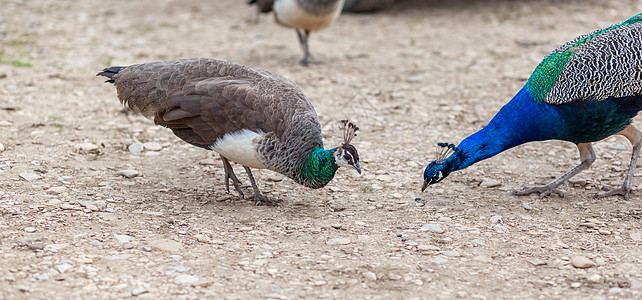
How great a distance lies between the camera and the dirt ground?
3709mm

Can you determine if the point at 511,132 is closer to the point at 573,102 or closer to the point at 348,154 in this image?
the point at 573,102

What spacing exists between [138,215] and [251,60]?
428 cm

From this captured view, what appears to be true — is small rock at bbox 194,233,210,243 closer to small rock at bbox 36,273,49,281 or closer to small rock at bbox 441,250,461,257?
small rock at bbox 36,273,49,281

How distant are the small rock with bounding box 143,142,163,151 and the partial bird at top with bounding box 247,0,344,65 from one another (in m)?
2.99

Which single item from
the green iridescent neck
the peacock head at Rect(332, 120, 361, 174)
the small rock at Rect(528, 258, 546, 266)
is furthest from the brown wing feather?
the small rock at Rect(528, 258, 546, 266)

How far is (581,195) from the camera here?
5.16m

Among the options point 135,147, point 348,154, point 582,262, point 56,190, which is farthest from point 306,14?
point 582,262

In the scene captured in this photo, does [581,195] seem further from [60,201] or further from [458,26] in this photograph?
[458,26]

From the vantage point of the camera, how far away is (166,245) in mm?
4059

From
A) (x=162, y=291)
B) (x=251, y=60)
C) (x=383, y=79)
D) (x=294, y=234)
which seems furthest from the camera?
(x=251, y=60)

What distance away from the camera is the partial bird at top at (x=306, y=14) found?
8.26m

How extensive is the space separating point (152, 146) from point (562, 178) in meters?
3.32

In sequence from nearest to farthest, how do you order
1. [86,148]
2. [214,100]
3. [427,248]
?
[427,248] < [214,100] < [86,148]

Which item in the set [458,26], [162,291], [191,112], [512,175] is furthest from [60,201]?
[458,26]
